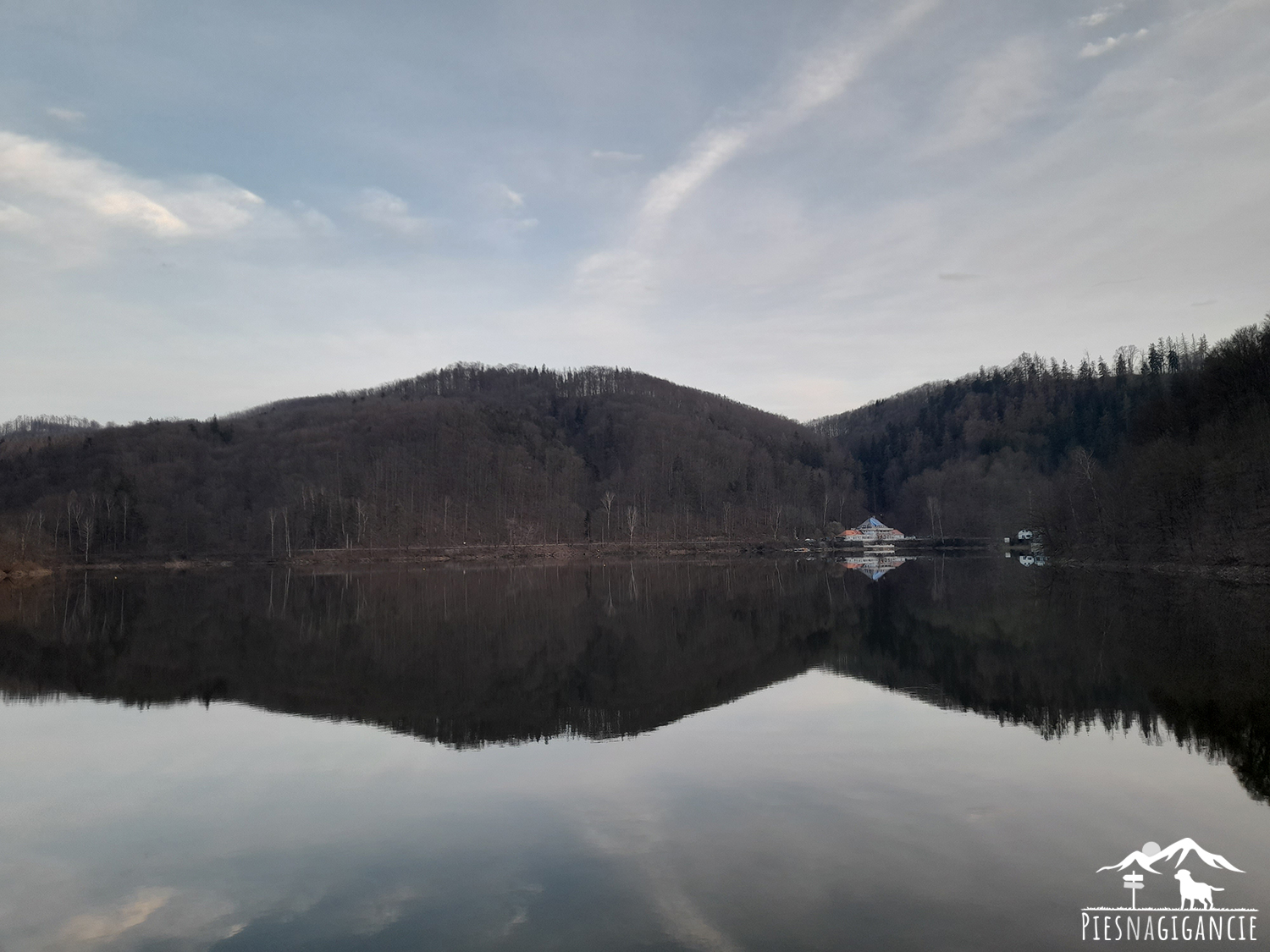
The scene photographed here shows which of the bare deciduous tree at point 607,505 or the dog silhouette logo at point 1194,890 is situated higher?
the bare deciduous tree at point 607,505

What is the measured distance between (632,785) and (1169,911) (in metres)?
6.25

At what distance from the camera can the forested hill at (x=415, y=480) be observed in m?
96.4

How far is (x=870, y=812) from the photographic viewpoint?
9875mm

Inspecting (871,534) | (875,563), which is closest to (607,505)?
(871,534)

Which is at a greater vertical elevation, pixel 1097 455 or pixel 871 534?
pixel 1097 455

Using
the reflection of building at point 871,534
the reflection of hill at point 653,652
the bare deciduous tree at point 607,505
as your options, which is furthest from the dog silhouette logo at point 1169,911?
the reflection of building at point 871,534

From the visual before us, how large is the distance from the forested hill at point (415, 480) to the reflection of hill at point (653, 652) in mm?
55325

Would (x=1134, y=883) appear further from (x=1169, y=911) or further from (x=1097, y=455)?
(x=1097, y=455)

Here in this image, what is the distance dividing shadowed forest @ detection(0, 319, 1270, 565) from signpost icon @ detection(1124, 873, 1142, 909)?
41.3 meters

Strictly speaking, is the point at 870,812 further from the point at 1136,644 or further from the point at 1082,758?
the point at 1136,644

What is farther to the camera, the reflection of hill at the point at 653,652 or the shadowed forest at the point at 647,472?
the shadowed forest at the point at 647,472

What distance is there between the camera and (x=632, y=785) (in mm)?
11281

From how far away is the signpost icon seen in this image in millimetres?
7508

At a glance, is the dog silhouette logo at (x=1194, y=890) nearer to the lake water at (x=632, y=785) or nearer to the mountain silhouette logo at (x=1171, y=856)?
the lake water at (x=632, y=785)
